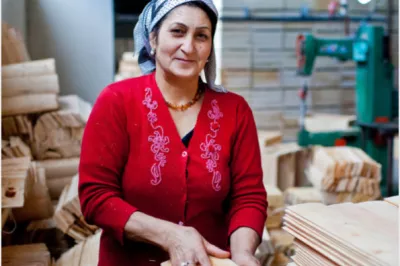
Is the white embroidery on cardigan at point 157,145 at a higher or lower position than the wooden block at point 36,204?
higher

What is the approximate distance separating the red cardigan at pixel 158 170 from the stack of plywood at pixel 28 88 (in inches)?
69.5

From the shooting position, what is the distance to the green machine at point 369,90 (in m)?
4.76

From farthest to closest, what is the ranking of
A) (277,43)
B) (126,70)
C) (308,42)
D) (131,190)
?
(277,43) < (126,70) < (308,42) < (131,190)

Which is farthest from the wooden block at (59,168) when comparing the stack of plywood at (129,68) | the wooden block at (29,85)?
the stack of plywood at (129,68)

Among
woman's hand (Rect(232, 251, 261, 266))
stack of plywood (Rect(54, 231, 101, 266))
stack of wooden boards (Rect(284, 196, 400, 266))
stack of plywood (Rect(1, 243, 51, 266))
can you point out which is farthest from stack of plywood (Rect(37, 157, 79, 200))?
stack of wooden boards (Rect(284, 196, 400, 266))

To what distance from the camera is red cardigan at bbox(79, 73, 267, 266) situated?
6.10ft

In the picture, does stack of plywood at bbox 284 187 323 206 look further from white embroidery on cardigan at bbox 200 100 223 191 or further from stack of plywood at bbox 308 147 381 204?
white embroidery on cardigan at bbox 200 100 223 191

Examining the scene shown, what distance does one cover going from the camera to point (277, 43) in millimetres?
6176

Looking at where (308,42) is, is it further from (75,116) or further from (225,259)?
(225,259)

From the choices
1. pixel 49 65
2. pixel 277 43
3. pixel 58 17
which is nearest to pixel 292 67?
pixel 277 43

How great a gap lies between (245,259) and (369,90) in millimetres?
3397

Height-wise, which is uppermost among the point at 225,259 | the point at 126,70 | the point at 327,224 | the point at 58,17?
the point at 58,17

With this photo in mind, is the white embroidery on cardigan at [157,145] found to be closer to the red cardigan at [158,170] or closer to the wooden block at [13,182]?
the red cardigan at [158,170]

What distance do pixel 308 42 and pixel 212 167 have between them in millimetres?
3046
